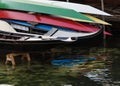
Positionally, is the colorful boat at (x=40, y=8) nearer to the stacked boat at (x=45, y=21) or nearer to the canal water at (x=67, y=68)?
the stacked boat at (x=45, y=21)

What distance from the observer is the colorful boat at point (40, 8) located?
61.0ft

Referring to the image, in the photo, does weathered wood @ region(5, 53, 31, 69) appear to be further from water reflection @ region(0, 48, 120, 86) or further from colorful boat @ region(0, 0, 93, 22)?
colorful boat @ region(0, 0, 93, 22)

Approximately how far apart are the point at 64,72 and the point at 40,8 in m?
5.18

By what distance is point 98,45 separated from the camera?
18766 mm

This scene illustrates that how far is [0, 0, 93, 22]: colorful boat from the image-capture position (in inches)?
732

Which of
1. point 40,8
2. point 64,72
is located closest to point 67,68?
point 64,72

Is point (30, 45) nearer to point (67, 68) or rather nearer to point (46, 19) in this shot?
point (67, 68)

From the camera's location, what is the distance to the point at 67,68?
49.1 ft

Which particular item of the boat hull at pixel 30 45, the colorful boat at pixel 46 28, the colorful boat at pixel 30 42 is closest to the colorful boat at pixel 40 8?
the colorful boat at pixel 46 28

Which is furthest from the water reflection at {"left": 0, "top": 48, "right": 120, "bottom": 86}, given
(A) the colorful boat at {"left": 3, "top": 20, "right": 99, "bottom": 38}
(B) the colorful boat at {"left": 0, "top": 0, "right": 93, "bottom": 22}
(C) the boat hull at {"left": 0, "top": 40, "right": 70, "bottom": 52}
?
(B) the colorful boat at {"left": 0, "top": 0, "right": 93, "bottom": 22}

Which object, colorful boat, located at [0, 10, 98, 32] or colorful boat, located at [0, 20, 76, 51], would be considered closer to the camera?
colorful boat, located at [0, 20, 76, 51]

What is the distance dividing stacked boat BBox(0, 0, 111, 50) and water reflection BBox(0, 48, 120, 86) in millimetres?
941

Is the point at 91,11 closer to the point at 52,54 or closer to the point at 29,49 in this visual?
the point at 52,54

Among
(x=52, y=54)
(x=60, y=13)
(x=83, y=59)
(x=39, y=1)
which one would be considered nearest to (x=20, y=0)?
(x=39, y=1)
